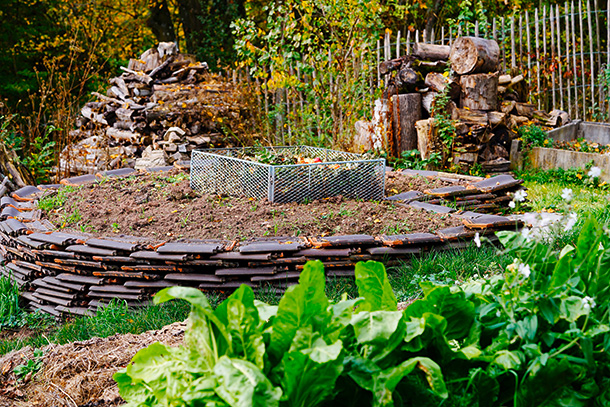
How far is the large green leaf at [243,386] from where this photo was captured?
119cm

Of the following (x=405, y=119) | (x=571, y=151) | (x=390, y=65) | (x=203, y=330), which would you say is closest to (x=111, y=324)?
(x=203, y=330)

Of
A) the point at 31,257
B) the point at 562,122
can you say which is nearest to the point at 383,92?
the point at 562,122

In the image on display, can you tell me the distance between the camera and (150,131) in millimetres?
9266

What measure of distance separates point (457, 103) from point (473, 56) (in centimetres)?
67

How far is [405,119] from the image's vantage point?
7754 mm

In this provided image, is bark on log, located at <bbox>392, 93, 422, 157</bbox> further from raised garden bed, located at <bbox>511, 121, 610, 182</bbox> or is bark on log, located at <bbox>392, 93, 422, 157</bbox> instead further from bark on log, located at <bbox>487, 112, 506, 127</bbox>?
raised garden bed, located at <bbox>511, 121, 610, 182</bbox>

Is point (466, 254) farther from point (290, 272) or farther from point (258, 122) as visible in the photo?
point (258, 122)

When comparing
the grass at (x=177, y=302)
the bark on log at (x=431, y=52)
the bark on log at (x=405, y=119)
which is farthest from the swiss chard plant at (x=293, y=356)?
the bark on log at (x=431, y=52)

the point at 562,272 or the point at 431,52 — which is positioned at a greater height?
the point at 431,52

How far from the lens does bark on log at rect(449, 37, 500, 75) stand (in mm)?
7480

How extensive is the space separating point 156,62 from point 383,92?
4.46 metres

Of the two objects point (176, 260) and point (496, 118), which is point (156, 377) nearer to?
point (176, 260)

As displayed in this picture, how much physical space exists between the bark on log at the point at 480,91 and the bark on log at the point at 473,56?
0.40ft

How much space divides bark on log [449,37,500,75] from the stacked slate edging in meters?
3.69
